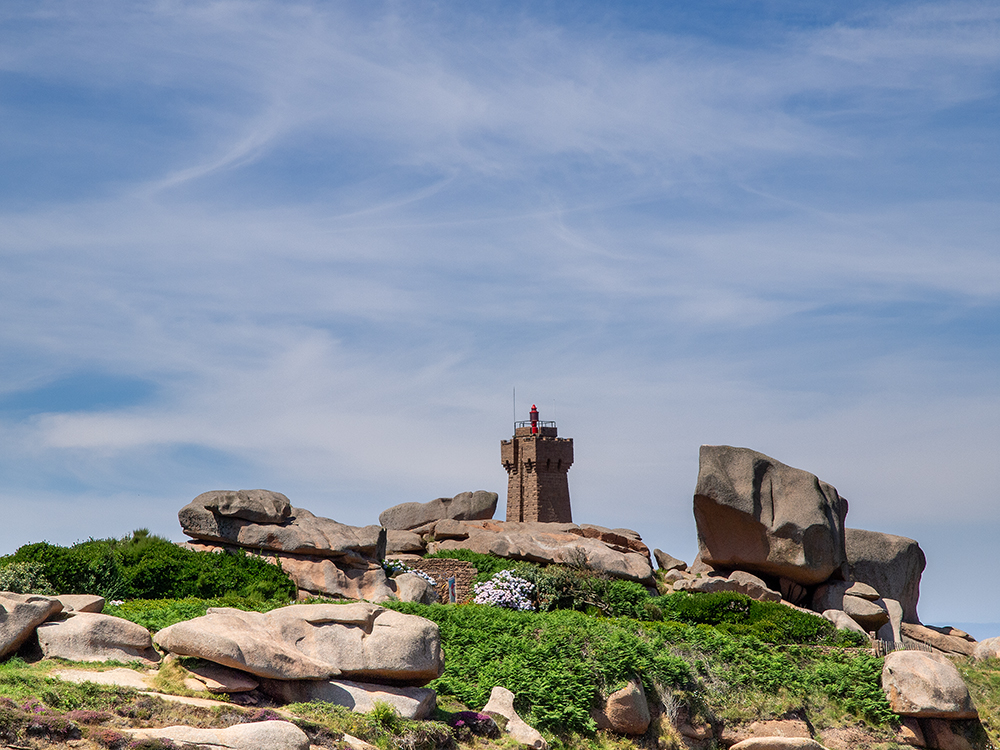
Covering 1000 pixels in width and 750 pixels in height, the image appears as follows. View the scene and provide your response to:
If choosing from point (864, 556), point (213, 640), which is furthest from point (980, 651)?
point (213, 640)

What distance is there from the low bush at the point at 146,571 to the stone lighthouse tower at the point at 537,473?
31819 millimetres

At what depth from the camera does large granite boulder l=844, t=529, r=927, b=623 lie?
115 ft

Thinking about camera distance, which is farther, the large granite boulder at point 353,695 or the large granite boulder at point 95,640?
the large granite boulder at point 95,640

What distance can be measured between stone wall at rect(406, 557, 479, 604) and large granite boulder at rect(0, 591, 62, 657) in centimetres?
1553

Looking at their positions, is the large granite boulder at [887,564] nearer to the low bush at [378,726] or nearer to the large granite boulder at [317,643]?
the large granite boulder at [317,643]

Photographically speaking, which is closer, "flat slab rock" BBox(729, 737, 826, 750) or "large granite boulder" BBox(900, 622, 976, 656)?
A: "flat slab rock" BBox(729, 737, 826, 750)

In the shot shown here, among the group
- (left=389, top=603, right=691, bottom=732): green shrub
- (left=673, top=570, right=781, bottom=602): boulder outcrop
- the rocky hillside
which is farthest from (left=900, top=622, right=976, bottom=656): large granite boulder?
(left=389, top=603, right=691, bottom=732): green shrub

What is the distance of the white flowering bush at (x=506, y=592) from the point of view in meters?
27.3

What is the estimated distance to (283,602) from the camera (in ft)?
78.6

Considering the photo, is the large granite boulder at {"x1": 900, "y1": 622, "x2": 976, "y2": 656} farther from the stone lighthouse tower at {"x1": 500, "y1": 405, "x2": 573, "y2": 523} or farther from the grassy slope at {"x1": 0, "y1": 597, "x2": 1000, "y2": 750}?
the stone lighthouse tower at {"x1": 500, "y1": 405, "x2": 573, "y2": 523}

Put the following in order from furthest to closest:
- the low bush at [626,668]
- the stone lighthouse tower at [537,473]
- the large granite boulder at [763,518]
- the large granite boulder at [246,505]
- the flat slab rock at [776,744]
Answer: the stone lighthouse tower at [537,473], the large granite boulder at [763,518], the large granite boulder at [246,505], the flat slab rock at [776,744], the low bush at [626,668]

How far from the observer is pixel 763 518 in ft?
105

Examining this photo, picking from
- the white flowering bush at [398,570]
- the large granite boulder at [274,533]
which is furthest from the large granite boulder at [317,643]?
the white flowering bush at [398,570]

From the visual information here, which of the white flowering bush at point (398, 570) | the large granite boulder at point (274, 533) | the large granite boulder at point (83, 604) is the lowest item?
the large granite boulder at point (83, 604)
